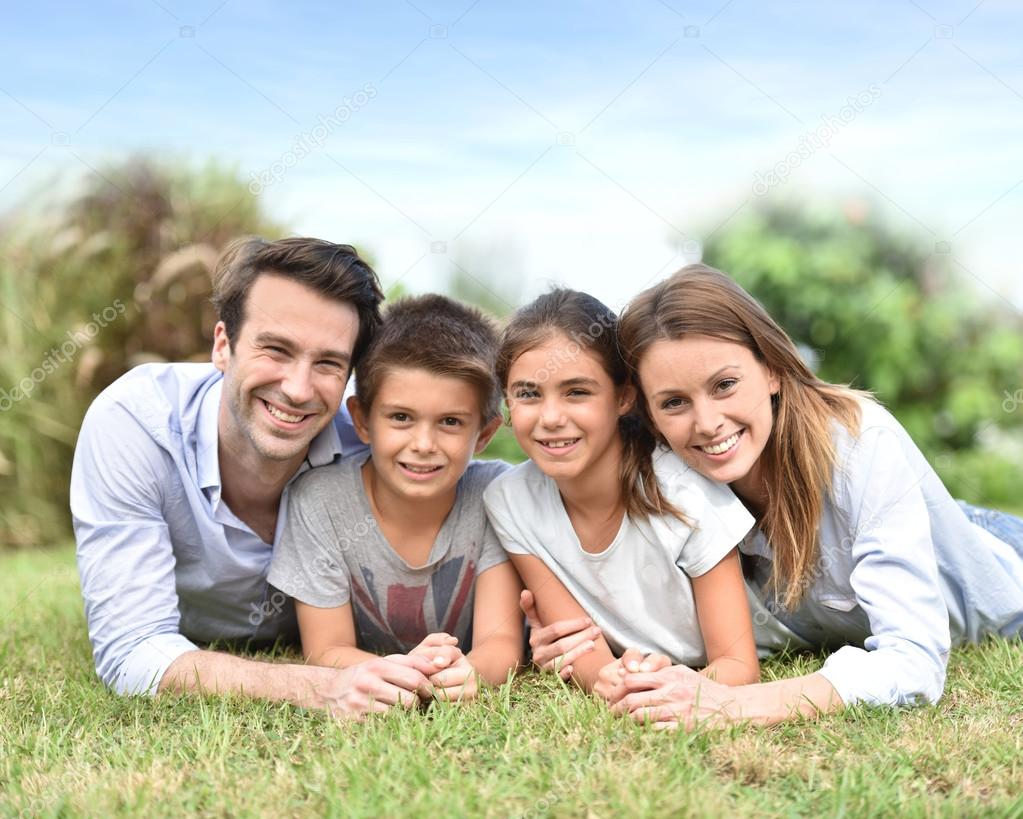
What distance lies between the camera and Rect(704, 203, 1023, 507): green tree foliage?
27.8 ft

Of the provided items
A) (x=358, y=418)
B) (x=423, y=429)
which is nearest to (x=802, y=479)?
(x=423, y=429)

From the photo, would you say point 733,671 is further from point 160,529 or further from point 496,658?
point 160,529

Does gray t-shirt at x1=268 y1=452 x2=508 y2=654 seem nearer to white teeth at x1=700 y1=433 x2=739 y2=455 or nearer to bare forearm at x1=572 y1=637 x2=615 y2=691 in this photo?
bare forearm at x1=572 y1=637 x2=615 y2=691

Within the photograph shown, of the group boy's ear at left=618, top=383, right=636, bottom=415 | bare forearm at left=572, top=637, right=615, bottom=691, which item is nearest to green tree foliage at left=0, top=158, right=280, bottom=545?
boy's ear at left=618, top=383, right=636, bottom=415

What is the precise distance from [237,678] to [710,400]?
1.54m

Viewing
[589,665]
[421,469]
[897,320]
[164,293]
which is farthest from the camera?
[897,320]

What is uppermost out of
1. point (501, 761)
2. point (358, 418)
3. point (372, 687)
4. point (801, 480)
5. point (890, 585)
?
point (358, 418)

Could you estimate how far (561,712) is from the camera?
2.75 metres

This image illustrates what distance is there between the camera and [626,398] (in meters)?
3.25

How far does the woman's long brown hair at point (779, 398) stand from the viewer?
121 inches

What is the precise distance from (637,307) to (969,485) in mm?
6742

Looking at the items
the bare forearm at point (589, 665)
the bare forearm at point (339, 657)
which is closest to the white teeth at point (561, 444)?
the bare forearm at point (589, 665)

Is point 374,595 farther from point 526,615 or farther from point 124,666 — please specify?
point 124,666

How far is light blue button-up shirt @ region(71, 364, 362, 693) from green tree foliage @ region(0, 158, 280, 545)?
12.1 ft
